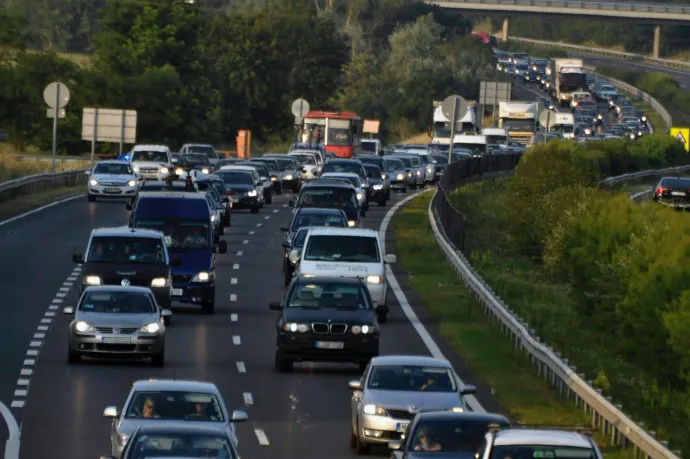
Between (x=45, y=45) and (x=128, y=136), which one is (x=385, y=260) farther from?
(x=45, y=45)

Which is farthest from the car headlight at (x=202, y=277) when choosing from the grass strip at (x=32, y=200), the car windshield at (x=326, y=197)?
the grass strip at (x=32, y=200)

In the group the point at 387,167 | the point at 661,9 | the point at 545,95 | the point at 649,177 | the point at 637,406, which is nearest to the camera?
the point at 637,406

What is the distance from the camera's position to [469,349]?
31922mm

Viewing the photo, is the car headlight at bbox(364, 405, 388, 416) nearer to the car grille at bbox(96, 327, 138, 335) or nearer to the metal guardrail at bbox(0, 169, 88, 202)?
the car grille at bbox(96, 327, 138, 335)

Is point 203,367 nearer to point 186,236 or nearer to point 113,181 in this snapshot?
point 186,236

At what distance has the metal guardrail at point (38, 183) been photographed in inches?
2414

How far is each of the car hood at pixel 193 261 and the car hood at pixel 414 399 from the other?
48.0 feet

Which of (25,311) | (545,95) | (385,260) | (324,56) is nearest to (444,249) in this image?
(385,260)

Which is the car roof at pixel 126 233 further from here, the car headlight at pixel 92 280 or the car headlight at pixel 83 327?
the car headlight at pixel 83 327

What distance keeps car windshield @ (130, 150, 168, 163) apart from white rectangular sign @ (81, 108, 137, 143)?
10.4 metres

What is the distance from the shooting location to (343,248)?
36.2m

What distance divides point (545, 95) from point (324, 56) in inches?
1448

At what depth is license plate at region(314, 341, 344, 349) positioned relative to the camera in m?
28.3

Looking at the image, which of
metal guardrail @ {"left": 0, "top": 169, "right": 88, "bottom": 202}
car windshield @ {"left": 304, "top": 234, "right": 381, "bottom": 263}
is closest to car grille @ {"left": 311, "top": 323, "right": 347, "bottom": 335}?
car windshield @ {"left": 304, "top": 234, "right": 381, "bottom": 263}
